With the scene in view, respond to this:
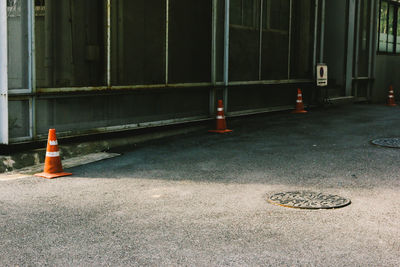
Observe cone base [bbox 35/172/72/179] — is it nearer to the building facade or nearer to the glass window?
the building facade

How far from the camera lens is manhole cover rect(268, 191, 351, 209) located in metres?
6.50

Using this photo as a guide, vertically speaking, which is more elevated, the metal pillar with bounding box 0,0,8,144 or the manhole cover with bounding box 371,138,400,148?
the metal pillar with bounding box 0,0,8,144

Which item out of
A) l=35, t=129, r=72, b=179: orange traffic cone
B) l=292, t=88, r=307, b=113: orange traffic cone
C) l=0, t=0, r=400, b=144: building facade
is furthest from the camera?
l=292, t=88, r=307, b=113: orange traffic cone

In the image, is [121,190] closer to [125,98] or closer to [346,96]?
[125,98]

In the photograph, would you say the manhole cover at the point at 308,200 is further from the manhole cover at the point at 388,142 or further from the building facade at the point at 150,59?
the building facade at the point at 150,59

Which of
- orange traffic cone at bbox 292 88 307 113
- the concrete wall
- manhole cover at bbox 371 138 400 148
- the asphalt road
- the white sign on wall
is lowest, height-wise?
the asphalt road

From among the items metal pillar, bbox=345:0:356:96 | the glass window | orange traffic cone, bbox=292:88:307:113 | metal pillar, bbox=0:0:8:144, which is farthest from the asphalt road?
metal pillar, bbox=345:0:356:96

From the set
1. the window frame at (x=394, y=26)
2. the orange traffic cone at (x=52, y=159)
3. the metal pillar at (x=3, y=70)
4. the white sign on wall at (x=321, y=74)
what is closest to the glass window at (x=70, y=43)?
the metal pillar at (x=3, y=70)

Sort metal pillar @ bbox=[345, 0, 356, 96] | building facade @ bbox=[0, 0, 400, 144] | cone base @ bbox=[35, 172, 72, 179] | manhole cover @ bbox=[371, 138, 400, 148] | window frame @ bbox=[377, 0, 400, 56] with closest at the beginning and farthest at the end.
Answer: cone base @ bbox=[35, 172, 72, 179]
building facade @ bbox=[0, 0, 400, 144]
manhole cover @ bbox=[371, 138, 400, 148]
metal pillar @ bbox=[345, 0, 356, 96]
window frame @ bbox=[377, 0, 400, 56]

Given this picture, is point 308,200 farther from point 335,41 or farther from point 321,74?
point 335,41

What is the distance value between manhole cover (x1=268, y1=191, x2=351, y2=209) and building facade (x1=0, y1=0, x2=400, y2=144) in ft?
16.3

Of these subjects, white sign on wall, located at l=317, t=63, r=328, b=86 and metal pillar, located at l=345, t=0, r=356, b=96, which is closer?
white sign on wall, located at l=317, t=63, r=328, b=86

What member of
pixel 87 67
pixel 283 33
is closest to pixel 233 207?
pixel 87 67

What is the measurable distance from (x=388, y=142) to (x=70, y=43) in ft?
21.1
